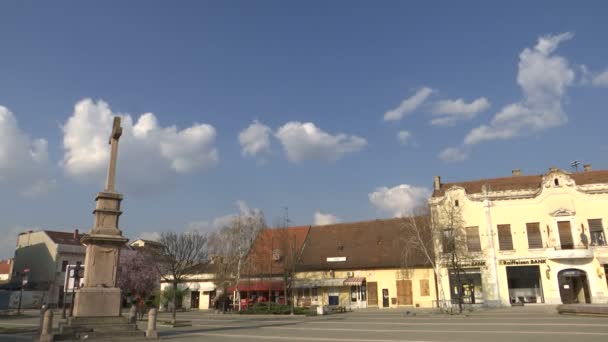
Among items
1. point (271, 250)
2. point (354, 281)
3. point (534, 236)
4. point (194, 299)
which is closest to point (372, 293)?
point (354, 281)

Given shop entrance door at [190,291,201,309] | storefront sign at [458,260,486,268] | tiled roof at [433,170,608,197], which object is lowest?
shop entrance door at [190,291,201,309]

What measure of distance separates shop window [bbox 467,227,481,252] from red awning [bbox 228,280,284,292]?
61.4 ft

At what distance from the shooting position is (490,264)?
38438mm

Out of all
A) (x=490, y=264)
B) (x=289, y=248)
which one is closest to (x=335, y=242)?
(x=289, y=248)

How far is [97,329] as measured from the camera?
16.3 meters

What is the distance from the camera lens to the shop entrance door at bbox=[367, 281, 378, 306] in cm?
4262

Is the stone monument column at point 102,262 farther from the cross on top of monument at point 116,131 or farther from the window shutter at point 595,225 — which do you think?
the window shutter at point 595,225

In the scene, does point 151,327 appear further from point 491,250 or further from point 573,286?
point 573,286

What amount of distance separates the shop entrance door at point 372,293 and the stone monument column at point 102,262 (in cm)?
2968

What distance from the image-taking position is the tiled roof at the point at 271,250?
148ft

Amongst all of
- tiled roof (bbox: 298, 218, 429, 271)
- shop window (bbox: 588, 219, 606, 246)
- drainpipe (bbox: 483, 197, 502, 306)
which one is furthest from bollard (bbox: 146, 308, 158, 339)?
shop window (bbox: 588, 219, 606, 246)

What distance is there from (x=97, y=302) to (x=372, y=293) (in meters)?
30.6

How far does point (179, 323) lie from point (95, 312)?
9.55m

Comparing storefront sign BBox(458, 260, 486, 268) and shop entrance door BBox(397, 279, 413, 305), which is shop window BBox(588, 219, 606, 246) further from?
shop entrance door BBox(397, 279, 413, 305)
